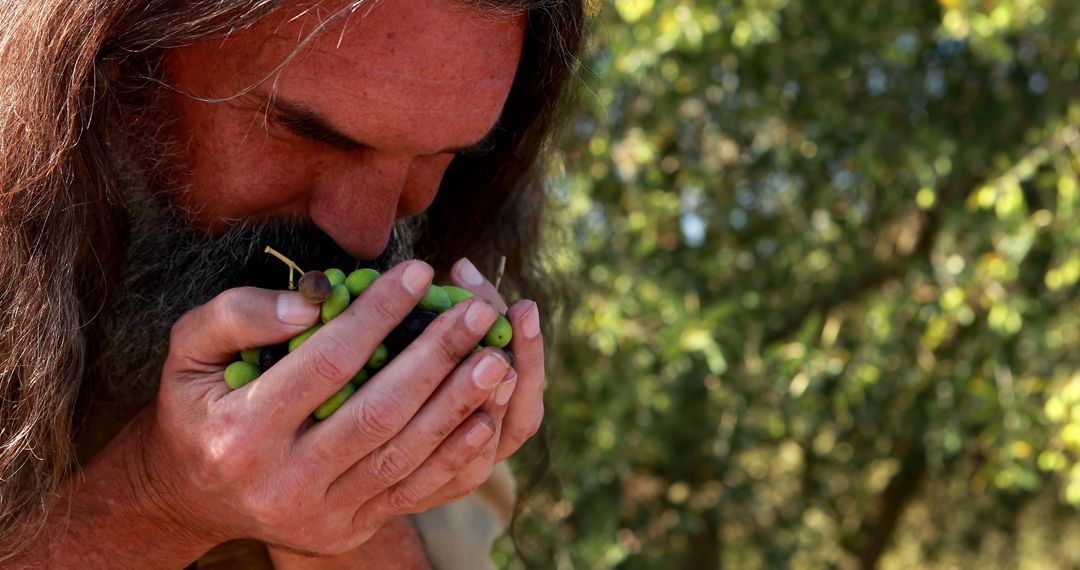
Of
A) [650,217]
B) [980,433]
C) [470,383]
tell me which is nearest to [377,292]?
[470,383]

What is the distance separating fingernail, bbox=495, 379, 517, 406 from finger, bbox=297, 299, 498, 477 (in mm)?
39

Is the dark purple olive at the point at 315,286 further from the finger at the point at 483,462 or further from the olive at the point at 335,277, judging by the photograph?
the finger at the point at 483,462

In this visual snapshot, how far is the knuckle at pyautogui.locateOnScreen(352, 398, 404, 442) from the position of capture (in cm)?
142

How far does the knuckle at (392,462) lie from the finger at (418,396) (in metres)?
0.01

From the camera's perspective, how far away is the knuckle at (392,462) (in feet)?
4.78

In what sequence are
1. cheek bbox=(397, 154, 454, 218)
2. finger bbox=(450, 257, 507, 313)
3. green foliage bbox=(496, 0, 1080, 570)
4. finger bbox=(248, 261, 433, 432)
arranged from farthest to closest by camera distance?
1. green foliage bbox=(496, 0, 1080, 570)
2. cheek bbox=(397, 154, 454, 218)
3. finger bbox=(450, 257, 507, 313)
4. finger bbox=(248, 261, 433, 432)

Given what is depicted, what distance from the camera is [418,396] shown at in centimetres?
143

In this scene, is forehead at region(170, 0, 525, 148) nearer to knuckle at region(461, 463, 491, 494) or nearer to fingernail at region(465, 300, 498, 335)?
fingernail at region(465, 300, 498, 335)

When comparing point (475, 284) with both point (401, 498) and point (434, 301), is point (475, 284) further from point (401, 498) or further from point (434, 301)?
point (401, 498)

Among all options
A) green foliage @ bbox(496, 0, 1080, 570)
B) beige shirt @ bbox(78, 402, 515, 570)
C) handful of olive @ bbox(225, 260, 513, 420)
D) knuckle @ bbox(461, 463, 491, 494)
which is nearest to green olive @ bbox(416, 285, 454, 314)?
handful of olive @ bbox(225, 260, 513, 420)

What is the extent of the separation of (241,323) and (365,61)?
40cm

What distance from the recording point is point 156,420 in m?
1.58

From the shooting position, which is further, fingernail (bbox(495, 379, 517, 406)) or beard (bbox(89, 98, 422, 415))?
beard (bbox(89, 98, 422, 415))

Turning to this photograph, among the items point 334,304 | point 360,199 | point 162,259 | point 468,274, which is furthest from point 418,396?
point 162,259
